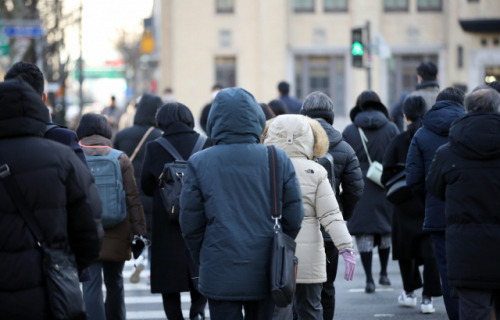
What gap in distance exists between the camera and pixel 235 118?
20.6 ft

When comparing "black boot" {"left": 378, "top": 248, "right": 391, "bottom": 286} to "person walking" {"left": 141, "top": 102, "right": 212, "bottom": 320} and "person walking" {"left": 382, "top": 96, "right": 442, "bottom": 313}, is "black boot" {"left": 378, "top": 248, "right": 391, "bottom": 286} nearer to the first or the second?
"person walking" {"left": 382, "top": 96, "right": 442, "bottom": 313}

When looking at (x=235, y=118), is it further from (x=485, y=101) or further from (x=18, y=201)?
(x=485, y=101)

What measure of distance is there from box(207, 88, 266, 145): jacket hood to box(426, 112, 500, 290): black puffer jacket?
148 cm

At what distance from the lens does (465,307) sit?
7008 millimetres

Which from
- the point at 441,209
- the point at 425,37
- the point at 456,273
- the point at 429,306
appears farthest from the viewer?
the point at 425,37

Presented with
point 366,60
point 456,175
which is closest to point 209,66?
point 366,60

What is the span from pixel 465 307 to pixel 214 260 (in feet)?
6.14

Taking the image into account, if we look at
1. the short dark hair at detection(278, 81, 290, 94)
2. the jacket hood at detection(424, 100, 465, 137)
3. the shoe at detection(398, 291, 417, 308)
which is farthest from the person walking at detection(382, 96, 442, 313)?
the short dark hair at detection(278, 81, 290, 94)

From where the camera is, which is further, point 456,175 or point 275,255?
point 456,175

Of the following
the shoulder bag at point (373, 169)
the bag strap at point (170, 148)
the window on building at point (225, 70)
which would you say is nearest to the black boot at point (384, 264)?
the shoulder bag at point (373, 169)

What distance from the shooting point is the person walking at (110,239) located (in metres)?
8.84

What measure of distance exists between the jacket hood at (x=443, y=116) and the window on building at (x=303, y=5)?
2857 centimetres

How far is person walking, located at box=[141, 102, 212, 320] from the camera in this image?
8906 mm

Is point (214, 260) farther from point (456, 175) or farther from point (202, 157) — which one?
point (456, 175)
